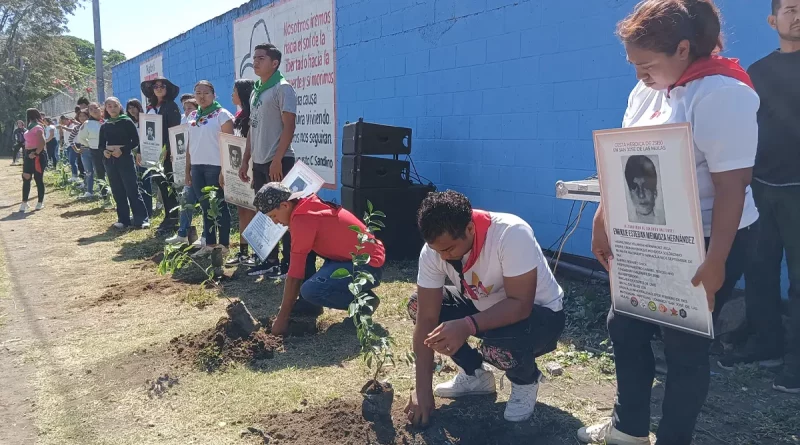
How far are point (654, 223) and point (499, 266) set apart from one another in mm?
718

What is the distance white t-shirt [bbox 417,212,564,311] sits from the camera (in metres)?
2.51

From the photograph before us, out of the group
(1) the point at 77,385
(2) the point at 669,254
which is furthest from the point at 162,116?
(2) the point at 669,254

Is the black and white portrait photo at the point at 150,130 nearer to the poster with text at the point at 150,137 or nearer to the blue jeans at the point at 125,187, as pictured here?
the poster with text at the point at 150,137

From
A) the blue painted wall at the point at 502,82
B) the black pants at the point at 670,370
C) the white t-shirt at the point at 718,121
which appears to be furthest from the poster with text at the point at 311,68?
the white t-shirt at the point at 718,121

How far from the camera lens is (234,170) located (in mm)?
5949

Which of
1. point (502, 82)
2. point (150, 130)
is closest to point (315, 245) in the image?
point (502, 82)

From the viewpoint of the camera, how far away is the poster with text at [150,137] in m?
7.63

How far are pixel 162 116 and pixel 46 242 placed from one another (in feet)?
7.38

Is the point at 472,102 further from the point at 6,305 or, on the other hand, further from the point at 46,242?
the point at 46,242

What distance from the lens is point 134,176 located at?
7867 millimetres

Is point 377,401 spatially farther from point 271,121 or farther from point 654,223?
point 271,121

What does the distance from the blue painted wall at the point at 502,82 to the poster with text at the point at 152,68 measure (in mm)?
8782

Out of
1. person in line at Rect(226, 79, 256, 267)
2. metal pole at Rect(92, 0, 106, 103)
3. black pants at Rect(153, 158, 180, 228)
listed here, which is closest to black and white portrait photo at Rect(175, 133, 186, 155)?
black pants at Rect(153, 158, 180, 228)

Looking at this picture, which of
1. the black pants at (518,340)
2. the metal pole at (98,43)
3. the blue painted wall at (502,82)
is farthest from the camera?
the metal pole at (98,43)
